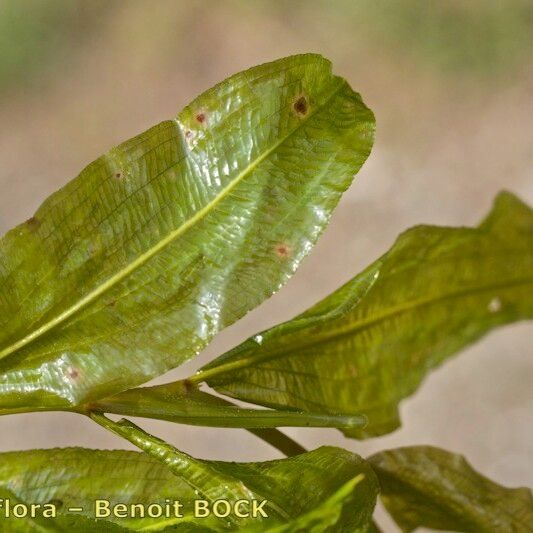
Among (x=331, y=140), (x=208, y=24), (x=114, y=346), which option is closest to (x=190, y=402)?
(x=114, y=346)

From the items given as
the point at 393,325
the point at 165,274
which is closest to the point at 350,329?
the point at 393,325

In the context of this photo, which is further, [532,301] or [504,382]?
[504,382]

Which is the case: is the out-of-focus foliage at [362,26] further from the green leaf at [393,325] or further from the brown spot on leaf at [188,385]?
the brown spot on leaf at [188,385]

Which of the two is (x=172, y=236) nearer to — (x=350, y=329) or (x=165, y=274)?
(x=165, y=274)

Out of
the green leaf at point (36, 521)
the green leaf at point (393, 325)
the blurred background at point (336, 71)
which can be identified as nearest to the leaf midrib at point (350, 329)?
the green leaf at point (393, 325)

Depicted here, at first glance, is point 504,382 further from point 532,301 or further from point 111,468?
point 111,468

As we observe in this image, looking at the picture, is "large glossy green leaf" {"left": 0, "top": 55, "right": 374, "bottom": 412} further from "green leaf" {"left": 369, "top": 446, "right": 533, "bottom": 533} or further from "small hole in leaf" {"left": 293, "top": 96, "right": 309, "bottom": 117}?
"green leaf" {"left": 369, "top": 446, "right": 533, "bottom": 533}
